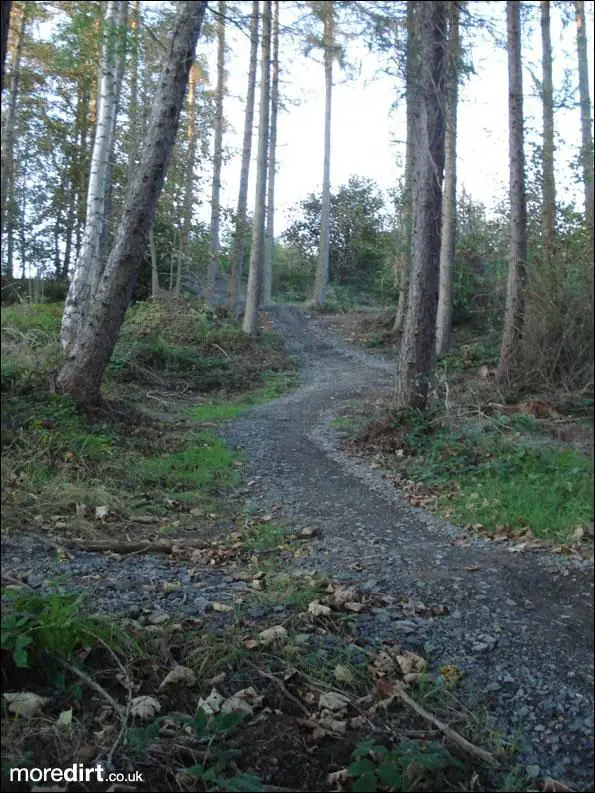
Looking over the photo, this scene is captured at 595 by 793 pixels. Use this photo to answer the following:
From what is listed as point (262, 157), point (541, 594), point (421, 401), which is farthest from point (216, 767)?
point (262, 157)

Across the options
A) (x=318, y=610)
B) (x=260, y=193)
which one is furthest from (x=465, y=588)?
(x=260, y=193)

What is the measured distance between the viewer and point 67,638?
2936mm

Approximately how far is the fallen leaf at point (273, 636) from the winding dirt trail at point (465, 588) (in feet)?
1.28

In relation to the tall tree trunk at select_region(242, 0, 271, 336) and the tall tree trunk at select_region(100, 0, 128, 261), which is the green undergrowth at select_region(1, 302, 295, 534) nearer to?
the tall tree trunk at select_region(100, 0, 128, 261)

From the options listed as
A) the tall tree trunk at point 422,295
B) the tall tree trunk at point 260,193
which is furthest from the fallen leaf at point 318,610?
the tall tree trunk at point 260,193

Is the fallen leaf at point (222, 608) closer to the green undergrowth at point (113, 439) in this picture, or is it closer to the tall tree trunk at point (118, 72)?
the green undergrowth at point (113, 439)

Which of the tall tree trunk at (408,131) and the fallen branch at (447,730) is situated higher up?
the tall tree trunk at (408,131)

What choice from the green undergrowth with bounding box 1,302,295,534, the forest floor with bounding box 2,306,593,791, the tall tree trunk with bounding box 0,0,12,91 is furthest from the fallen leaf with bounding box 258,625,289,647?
the tall tree trunk with bounding box 0,0,12,91

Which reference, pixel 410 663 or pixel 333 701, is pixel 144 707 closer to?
pixel 333 701

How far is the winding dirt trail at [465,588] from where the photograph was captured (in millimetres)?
2186

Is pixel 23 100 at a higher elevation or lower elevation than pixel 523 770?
higher

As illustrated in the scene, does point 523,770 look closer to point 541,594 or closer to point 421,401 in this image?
point 541,594

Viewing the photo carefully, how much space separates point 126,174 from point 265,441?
9.03 meters

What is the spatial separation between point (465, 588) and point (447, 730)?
0.66 metres
